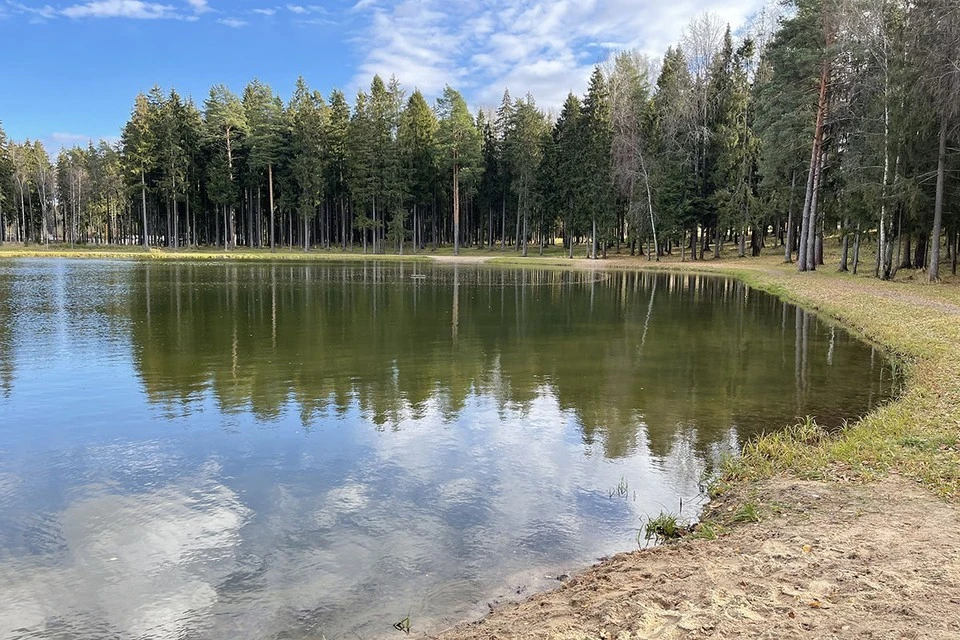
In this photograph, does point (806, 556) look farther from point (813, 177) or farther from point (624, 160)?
point (624, 160)

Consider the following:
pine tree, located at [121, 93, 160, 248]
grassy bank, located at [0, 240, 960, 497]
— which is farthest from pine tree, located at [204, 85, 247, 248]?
grassy bank, located at [0, 240, 960, 497]

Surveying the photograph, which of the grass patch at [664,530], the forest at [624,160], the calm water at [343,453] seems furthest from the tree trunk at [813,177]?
the grass patch at [664,530]

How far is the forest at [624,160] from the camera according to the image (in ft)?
90.2

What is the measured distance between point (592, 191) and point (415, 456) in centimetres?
4886

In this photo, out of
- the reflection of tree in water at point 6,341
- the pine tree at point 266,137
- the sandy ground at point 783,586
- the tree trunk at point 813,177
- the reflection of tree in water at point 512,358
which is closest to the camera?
the sandy ground at point 783,586

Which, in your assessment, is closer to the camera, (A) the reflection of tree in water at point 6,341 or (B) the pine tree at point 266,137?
(A) the reflection of tree in water at point 6,341

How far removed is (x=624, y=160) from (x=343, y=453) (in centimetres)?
4739

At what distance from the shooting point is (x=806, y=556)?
4375mm

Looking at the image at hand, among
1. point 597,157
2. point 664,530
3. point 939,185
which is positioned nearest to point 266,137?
point 597,157

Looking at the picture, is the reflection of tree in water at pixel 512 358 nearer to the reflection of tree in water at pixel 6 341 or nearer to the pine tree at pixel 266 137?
the reflection of tree in water at pixel 6 341

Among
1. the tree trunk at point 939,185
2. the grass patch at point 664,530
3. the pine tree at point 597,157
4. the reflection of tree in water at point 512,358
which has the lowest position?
the grass patch at point 664,530

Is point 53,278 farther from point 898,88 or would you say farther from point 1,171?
point 1,171

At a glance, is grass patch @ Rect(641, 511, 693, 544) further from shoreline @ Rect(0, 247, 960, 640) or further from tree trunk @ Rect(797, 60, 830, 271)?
tree trunk @ Rect(797, 60, 830, 271)

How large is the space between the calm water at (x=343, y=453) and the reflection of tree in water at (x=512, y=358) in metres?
0.09
